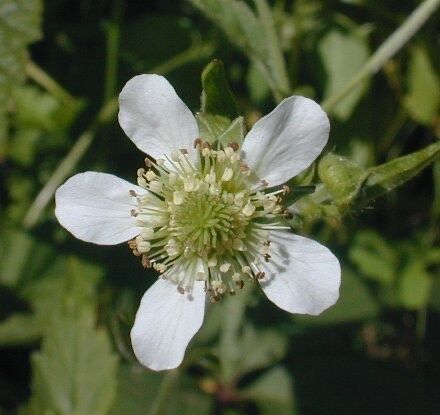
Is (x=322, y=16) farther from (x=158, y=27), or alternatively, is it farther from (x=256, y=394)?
(x=256, y=394)

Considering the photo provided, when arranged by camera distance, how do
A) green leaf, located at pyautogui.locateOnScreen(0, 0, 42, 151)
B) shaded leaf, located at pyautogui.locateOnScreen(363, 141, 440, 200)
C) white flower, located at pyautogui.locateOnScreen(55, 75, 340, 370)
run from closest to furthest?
shaded leaf, located at pyautogui.locateOnScreen(363, 141, 440, 200)
white flower, located at pyautogui.locateOnScreen(55, 75, 340, 370)
green leaf, located at pyautogui.locateOnScreen(0, 0, 42, 151)

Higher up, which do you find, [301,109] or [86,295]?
[301,109]

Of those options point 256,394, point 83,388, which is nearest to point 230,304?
point 256,394

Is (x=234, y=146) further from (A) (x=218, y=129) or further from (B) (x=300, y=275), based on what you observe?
(B) (x=300, y=275)

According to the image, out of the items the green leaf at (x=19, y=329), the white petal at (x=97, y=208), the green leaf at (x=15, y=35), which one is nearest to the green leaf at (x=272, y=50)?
the white petal at (x=97, y=208)

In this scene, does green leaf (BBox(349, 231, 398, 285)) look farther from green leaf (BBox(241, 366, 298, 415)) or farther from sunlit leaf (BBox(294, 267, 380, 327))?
green leaf (BBox(241, 366, 298, 415))

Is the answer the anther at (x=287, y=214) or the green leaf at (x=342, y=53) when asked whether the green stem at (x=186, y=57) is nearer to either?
the green leaf at (x=342, y=53)

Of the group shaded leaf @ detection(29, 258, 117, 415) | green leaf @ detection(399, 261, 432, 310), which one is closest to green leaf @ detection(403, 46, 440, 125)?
green leaf @ detection(399, 261, 432, 310)
